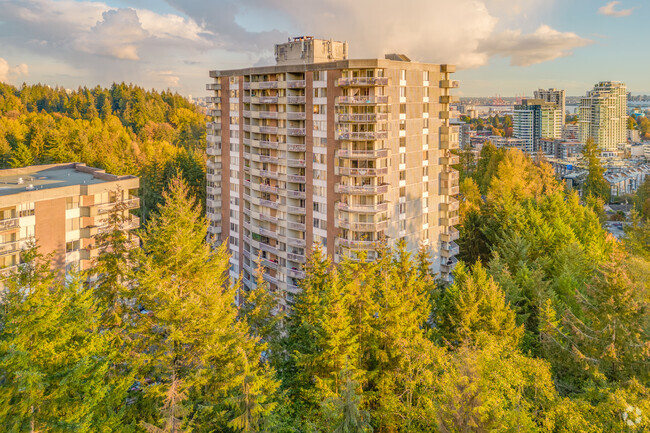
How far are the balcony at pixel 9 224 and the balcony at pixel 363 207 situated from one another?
85.5 feet

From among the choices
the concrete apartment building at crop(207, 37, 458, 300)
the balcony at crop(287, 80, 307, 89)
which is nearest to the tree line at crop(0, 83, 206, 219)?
the concrete apartment building at crop(207, 37, 458, 300)

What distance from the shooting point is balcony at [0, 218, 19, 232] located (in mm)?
35156

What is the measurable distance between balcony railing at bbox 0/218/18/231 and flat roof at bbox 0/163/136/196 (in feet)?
17.2

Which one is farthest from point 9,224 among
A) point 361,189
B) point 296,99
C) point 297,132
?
point 361,189

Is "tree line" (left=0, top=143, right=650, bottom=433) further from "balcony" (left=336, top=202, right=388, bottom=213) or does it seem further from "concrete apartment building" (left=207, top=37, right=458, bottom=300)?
"concrete apartment building" (left=207, top=37, right=458, bottom=300)

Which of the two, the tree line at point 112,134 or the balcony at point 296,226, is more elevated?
the tree line at point 112,134

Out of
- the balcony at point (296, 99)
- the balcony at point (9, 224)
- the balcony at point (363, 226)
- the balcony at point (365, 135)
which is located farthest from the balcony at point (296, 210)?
the balcony at point (9, 224)

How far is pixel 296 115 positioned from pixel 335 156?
6.12 meters

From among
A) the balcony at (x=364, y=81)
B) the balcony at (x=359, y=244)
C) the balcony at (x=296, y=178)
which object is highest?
the balcony at (x=364, y=81)

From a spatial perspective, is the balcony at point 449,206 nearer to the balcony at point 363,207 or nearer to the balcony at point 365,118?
the balcony at point 363,207

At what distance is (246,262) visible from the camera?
55.3 metres

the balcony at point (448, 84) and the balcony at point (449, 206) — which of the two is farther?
the balcony at point (449, 206)

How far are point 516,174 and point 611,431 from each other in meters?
64.7

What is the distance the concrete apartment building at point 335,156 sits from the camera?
4378cm
